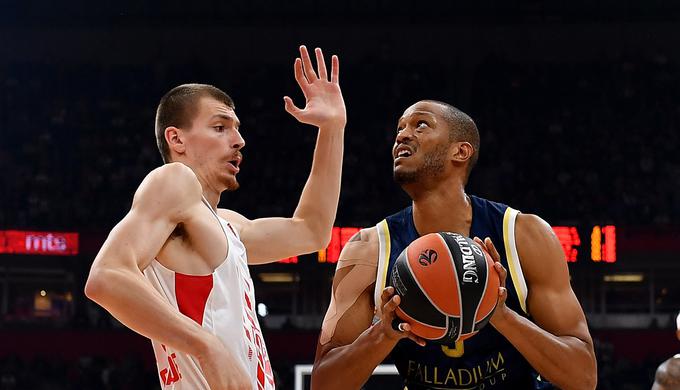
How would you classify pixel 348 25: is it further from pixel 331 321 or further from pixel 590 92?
pixel 331 321

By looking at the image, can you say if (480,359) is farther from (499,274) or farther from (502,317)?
(499,274)

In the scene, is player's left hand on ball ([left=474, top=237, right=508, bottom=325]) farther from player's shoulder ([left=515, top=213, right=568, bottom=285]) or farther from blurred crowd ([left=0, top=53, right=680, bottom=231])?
blurred crowd ([left=0, top=53, right=680, bottom=231])

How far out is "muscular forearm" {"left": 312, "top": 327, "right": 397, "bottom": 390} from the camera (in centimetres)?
338

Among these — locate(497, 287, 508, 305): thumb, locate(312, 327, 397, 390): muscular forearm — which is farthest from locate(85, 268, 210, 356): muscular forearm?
locate(497, 287, 508, 305): thumb

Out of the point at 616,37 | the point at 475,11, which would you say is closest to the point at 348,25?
the point at 475,11

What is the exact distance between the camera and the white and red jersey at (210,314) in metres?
3.20

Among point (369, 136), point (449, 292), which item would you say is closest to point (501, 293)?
point (449, 292)

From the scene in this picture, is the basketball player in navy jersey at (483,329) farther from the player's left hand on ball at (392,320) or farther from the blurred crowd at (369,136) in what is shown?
the blurred crowd at (369,136)

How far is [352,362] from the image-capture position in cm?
352

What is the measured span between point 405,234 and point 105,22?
17.6 m

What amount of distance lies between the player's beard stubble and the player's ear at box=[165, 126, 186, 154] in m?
0.90

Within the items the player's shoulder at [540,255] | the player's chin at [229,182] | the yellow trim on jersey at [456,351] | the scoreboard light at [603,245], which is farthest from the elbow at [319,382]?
the scoreboard light at [603,245]

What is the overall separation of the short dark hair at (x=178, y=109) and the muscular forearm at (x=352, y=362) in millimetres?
983

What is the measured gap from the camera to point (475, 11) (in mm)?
19844
